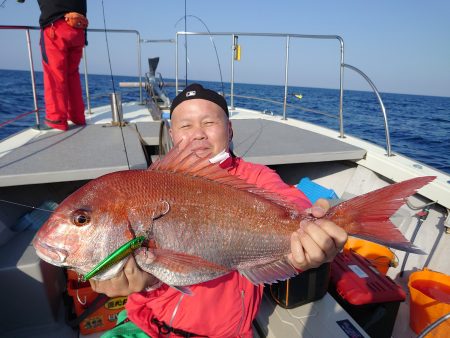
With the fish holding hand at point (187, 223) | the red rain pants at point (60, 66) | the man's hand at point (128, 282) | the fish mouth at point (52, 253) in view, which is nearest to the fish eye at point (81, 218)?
the fish holding hand at point (187, 223)

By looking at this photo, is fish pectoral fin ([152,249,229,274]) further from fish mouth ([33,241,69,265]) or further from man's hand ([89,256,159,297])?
fish mouth ([33,241,69,265])

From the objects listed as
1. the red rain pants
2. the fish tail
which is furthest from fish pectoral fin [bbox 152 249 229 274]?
the red rain pants

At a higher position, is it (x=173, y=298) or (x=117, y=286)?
(x=117, y=286)

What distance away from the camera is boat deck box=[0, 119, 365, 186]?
2918 mm

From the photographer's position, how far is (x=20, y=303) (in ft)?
7.17

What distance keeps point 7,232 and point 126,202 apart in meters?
1.93

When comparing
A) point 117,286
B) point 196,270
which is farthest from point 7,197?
point 196,270

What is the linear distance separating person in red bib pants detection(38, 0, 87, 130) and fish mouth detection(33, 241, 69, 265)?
3556 millimetres

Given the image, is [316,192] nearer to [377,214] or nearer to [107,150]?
[377,214]

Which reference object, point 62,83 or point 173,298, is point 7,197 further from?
point 173,298

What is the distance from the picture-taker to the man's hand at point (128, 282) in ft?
4.51


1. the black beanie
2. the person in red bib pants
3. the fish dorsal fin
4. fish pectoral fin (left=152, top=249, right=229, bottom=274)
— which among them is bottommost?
fish pectoral fin (left=152, top=249, right=229, bottom=274)

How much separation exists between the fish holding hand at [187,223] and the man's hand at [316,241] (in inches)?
1.9

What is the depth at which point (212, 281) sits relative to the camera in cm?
172
